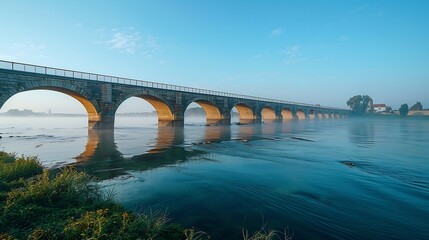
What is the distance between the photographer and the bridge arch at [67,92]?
82.6ft

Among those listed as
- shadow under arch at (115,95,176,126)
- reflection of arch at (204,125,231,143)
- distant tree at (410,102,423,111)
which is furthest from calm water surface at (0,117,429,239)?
distant tree at (410,102,423,111)

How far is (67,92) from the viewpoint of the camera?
30938mm

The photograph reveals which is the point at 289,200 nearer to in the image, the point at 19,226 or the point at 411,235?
the point at 411,235

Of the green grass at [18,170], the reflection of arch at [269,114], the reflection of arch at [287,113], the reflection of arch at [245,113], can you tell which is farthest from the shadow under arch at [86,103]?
the reflection of arch at [287,113]

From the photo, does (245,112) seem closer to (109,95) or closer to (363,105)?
(109,95)

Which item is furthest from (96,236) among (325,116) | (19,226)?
(325,116)

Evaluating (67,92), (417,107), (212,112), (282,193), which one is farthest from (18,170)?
(417,107)

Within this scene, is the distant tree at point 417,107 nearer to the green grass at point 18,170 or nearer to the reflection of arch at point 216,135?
the reflection of arch at point 216,135

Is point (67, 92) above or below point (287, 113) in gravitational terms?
above

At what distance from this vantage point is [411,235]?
16.6ft

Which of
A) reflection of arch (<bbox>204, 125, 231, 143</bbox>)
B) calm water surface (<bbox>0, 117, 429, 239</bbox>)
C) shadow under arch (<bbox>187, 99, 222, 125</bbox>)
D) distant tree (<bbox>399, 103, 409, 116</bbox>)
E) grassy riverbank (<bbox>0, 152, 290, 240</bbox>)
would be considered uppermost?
distant tree (<bbox>399, 103, 409, 116</bbox>)

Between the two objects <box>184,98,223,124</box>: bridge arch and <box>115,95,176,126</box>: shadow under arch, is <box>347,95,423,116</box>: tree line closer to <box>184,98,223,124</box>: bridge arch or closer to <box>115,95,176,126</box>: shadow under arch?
<box>184,98,223,124</box>: bridge arch

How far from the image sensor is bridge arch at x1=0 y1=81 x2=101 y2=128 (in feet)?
82.6

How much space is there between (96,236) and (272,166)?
9.77 meters
